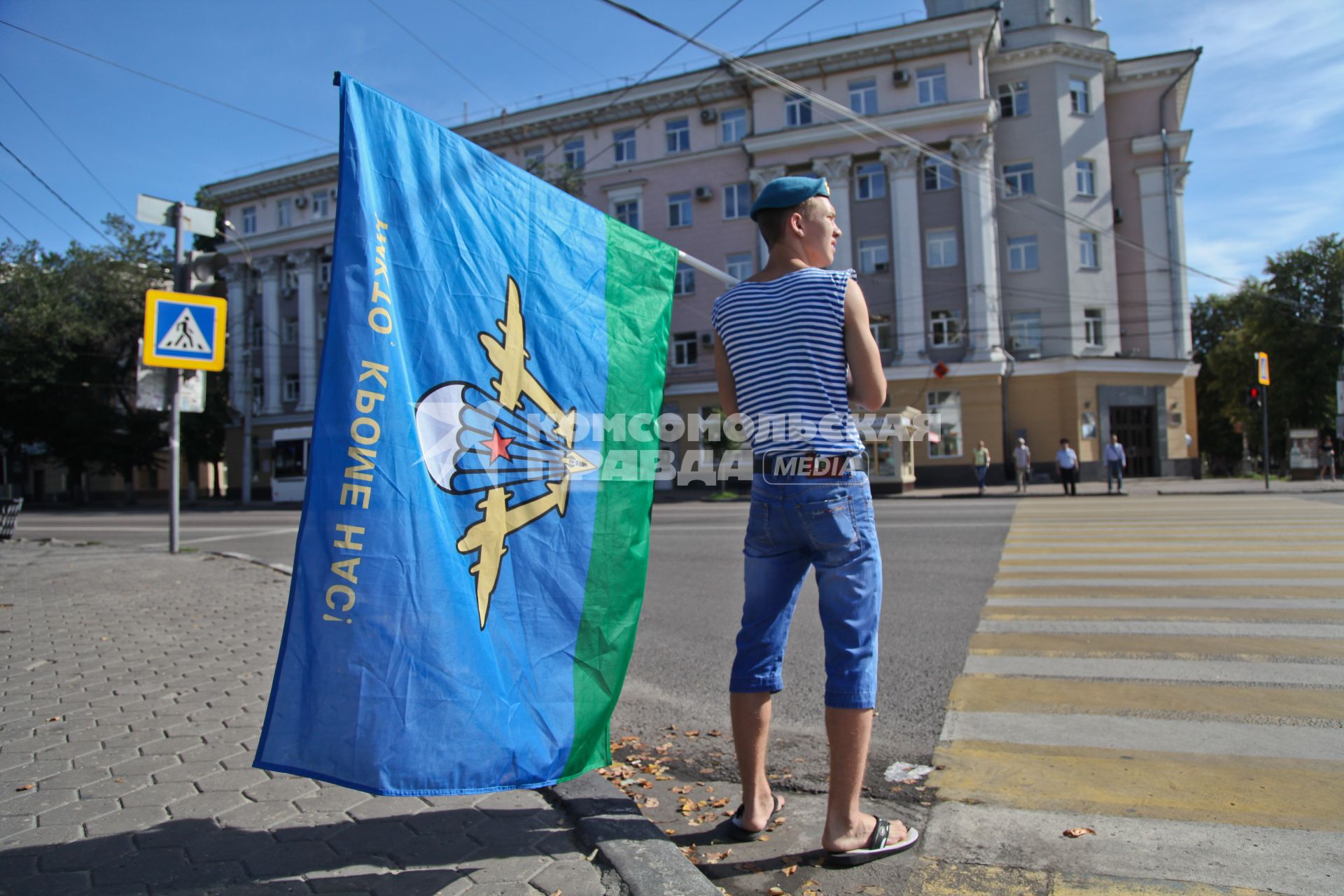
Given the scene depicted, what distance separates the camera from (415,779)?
2229 mm

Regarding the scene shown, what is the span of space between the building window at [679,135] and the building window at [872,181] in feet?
24.3

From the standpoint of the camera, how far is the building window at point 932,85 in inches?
1189

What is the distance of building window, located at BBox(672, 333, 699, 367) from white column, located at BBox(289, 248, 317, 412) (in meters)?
19.3

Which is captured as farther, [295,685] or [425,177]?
[425,177]

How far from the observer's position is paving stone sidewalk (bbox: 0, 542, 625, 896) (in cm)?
226

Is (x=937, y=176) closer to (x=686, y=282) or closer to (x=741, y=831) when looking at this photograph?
(x=686, y=282)

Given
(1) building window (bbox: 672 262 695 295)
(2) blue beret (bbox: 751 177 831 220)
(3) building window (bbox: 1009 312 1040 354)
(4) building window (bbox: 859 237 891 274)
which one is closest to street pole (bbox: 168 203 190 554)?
(2) blue beret (bbox: 751 177 831 220)

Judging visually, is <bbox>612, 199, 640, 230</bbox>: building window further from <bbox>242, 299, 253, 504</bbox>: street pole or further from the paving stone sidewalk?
the paving stone sidewalk

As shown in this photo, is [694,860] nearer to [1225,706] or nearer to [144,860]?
[144,860]

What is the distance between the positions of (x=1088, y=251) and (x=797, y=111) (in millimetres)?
12418

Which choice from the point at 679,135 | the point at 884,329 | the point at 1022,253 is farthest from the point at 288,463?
the point at 1022,253

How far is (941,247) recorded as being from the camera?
3114cm

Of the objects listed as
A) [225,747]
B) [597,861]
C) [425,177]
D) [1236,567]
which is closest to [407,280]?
[425,177]

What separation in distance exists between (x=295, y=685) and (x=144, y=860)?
81 centimetres
